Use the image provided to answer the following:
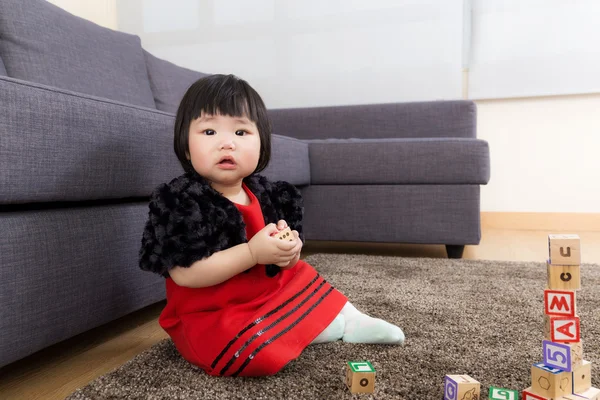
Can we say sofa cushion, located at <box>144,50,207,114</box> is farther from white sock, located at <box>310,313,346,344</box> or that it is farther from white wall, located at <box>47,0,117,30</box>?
white sock, located at <box>310,313,346,344</box>

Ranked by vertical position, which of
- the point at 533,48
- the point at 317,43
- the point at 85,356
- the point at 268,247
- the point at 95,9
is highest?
the point at 95,9

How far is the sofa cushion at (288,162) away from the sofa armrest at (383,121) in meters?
0.63

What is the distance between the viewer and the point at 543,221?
8.96ft

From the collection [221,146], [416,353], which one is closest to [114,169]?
[221,146]

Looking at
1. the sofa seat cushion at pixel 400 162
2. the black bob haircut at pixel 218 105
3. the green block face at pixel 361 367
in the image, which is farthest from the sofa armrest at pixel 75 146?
the sofa seat cushion at pixel 400 162

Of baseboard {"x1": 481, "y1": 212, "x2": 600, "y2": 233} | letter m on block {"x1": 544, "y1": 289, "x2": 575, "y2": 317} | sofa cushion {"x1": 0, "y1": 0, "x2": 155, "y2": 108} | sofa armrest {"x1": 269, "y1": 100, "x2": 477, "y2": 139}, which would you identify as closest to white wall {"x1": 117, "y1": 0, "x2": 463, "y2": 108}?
sofa armrest {"x1": 269, "y1": 100, "x2": 477, "y2": 139}

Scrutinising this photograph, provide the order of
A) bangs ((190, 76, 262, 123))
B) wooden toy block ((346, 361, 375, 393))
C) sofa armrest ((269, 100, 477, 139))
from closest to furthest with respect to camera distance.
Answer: wooden toy block ((346, 361, 375, 393)) → bangs ((190, 76, 262, 123)) → sofa armrest ((269, 100, 477, 139))

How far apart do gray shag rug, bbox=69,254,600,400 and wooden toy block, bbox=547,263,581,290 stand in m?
0.21

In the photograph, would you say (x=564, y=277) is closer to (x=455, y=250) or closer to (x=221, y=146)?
(x=221, y=146)

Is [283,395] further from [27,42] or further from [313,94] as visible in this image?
[313,94]

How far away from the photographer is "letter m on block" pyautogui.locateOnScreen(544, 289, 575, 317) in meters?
0.53

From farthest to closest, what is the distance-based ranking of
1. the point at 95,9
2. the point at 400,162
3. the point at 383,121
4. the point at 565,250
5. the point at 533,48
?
the point at 95,9
the point at 533,48
the point at 383,121
the point at 400,162
the point at 565,250

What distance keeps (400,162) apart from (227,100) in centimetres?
120

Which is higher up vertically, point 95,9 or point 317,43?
point 95,9
